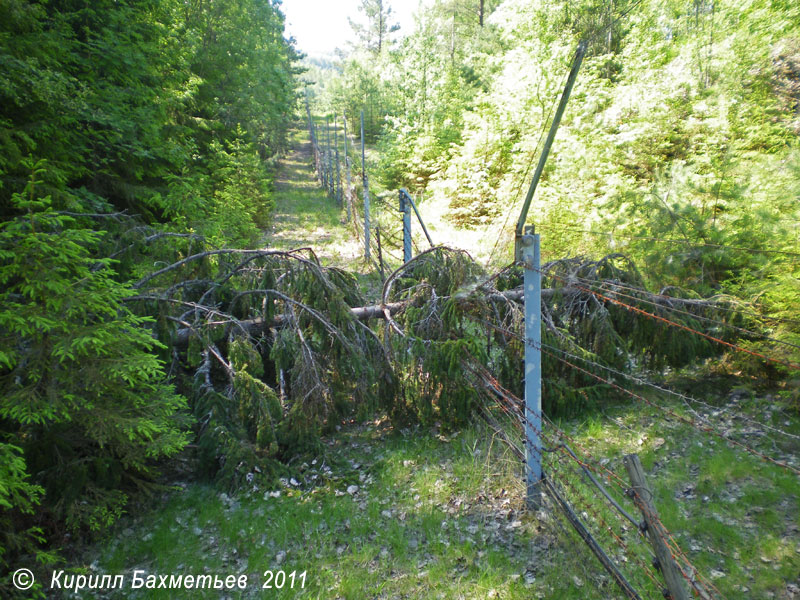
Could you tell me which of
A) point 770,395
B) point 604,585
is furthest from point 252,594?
point 770,395

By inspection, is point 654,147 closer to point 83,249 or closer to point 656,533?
point 656,533

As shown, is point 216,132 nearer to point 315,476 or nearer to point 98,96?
point 98,96

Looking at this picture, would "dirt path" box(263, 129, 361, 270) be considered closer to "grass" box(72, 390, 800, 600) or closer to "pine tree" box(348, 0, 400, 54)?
"grass" box(72, 390, 800, 600)

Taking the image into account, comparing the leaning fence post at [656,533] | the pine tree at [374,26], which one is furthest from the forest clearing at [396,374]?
the pine tree at [374,26]

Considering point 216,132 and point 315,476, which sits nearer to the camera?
point 315,476

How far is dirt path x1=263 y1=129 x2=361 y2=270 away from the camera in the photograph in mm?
12195

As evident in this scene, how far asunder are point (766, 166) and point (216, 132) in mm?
15169

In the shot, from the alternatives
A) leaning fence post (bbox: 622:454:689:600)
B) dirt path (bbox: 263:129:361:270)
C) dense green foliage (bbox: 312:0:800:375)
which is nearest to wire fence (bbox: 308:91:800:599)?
leaning fence post (bbox: 622:454:689:600)

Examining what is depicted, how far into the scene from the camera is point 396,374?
4805mm

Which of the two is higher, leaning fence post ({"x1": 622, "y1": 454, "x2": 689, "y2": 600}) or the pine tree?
the pine tree

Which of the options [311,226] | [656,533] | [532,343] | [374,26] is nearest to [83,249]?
[532,343]

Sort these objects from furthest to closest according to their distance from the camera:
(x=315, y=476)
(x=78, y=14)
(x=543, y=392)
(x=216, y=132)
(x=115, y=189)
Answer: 1. (x=216, y=132)
2. (x=115, y=189)
3. (x=78, y=14)
4. (x=543, y=392)
5. (x=315, y=476)

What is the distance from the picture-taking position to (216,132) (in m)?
15.1

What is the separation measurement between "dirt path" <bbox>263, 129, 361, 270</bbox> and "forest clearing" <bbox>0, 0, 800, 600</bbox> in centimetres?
295
